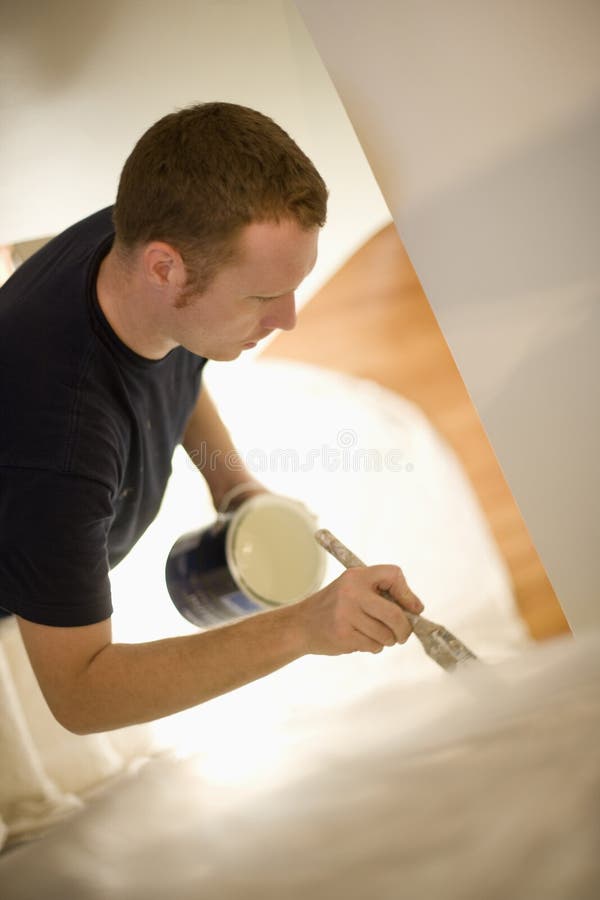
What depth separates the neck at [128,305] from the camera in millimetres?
723

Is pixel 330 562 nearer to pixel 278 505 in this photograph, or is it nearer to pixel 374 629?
pixel 278 505

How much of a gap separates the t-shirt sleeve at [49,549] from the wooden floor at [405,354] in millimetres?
590

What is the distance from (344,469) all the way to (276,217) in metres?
0.61

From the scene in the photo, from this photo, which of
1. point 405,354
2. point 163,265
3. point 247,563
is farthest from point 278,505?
point 405,354

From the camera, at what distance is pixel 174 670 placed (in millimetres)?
662

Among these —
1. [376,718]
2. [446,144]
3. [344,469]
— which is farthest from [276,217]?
[344,469]

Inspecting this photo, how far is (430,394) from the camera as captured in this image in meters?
1.26

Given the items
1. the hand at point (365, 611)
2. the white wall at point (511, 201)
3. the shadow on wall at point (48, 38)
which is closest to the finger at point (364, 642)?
the hand at point (365, 611)

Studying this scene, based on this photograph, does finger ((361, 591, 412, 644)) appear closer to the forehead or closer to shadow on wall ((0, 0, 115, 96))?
Answer: the forehead

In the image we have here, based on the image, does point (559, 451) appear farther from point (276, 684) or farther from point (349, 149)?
point (276, 684)

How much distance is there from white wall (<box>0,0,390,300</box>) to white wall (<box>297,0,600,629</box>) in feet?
0.33

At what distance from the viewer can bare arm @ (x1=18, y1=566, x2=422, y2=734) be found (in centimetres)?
65

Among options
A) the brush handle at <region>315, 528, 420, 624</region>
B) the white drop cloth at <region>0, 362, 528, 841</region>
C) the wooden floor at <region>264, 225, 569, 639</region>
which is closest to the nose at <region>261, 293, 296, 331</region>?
the brush handle at <region>315, 528, 420, 624</region>

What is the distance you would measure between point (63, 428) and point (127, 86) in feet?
1.45
